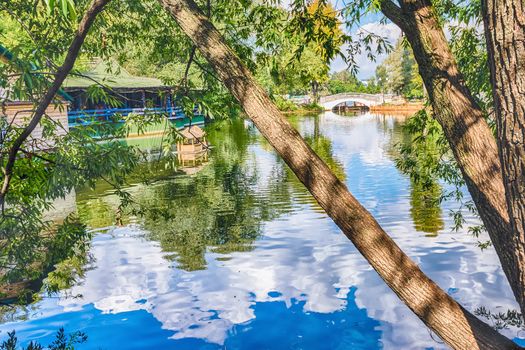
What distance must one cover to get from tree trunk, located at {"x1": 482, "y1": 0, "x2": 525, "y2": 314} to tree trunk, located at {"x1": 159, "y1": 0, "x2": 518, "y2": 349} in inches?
39.0

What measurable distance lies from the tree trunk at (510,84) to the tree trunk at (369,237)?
99cm

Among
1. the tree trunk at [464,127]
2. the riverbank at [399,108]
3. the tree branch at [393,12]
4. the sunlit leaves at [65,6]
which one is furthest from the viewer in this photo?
the riverbank at [399,108]

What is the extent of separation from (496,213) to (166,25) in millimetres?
6866

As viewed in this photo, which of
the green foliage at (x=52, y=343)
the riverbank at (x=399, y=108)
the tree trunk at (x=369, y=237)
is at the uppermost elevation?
the riverbank at (x=399, y=108)

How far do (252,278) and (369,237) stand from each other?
25.6 ft

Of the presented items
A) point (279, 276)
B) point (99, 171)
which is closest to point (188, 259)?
point (279, 276)

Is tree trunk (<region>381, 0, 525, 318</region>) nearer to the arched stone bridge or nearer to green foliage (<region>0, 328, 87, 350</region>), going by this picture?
green foliage (<region>0, 328, 87, 350</region>)

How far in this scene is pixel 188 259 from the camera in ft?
41.3

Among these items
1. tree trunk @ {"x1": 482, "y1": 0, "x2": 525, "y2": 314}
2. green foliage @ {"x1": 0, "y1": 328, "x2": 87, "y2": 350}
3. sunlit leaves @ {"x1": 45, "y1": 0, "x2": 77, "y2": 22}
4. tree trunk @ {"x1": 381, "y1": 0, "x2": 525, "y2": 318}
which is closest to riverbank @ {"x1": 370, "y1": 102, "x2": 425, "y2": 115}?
green foliage @ {"x1": 0, "y1": 328, "x2": 87, "y2": 350}

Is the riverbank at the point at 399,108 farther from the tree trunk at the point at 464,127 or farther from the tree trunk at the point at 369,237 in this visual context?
the tree trunk at the point at 369,237

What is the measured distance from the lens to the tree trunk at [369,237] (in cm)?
369

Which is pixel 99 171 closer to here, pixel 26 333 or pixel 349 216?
pixel 349 216

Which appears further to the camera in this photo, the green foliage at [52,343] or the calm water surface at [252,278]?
the calm water surface at [252,278]

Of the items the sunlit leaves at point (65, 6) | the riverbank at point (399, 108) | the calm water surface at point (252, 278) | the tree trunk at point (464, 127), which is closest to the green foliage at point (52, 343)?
the calm water surface at point (252, 278)
